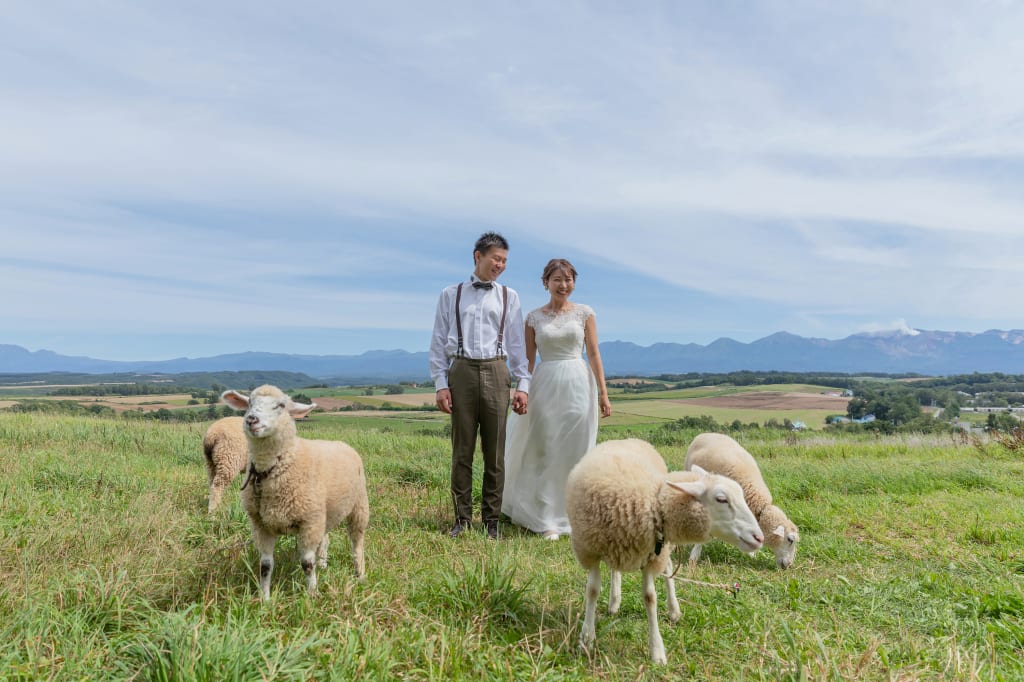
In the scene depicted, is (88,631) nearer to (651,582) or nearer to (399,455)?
(651,582)

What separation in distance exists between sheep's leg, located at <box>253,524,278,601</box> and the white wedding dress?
3805 millimetres

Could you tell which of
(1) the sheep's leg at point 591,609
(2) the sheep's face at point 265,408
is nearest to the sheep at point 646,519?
(1) the sheep's leg at point 591,609

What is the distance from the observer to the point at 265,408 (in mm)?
4008

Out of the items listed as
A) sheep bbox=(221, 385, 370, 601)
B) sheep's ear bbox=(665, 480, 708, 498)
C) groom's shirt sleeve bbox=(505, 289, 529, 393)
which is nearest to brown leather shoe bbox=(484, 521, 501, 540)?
groom's shirt sleeve bbox=(505, 289, 529, 393)

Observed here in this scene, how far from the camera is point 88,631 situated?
11.1 feet

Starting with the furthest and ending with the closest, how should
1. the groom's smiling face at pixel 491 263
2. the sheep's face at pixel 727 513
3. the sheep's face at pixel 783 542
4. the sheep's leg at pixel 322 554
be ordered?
the groom's smiling face at pixel 491 263 → the sheep's face at pixel 783 542 → the sheep's leg at pixel 322 554 → the sheep's face at pixel 727 513

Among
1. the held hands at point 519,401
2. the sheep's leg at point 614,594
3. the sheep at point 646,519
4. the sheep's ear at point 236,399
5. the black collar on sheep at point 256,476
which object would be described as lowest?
the sheep's leg at point 614,594

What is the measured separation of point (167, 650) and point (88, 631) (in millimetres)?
772

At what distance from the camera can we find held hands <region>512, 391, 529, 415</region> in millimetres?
6875

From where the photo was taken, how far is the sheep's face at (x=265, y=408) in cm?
394

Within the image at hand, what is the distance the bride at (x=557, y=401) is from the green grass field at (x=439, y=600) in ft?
1.86

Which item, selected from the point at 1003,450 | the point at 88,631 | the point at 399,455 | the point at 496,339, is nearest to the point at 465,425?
the point at 496,339

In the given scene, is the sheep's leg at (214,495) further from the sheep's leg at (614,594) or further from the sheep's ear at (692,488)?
the sheep's ear at (692,488)

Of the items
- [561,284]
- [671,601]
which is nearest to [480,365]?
[561,284]
